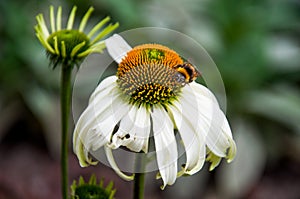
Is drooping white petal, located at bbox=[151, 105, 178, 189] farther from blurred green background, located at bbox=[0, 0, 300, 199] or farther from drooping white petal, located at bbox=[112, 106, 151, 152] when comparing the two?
blurred green background, located at bbox=[0, 0, 300, 199]

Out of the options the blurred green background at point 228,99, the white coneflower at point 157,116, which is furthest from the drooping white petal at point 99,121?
the blurred green background at point 228,99

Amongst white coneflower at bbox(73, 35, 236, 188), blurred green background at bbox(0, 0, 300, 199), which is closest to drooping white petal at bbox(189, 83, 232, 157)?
white coneflower at bbox(73, 35, 236, 188)

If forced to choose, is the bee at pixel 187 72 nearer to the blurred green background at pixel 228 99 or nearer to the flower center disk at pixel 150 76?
the flower center disk at pixel 150 76

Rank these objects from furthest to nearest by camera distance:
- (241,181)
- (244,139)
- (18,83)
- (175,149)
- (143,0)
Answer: (143,0) < (18,83) < (244,139) < (241,181) < (175,149)

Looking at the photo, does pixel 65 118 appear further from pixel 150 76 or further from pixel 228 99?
pixel 228 99

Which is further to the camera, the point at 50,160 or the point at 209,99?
the point at 50,160

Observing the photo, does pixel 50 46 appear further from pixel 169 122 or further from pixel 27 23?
pixel 27 23

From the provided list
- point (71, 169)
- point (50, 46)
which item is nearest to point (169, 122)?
point (50, 46)
